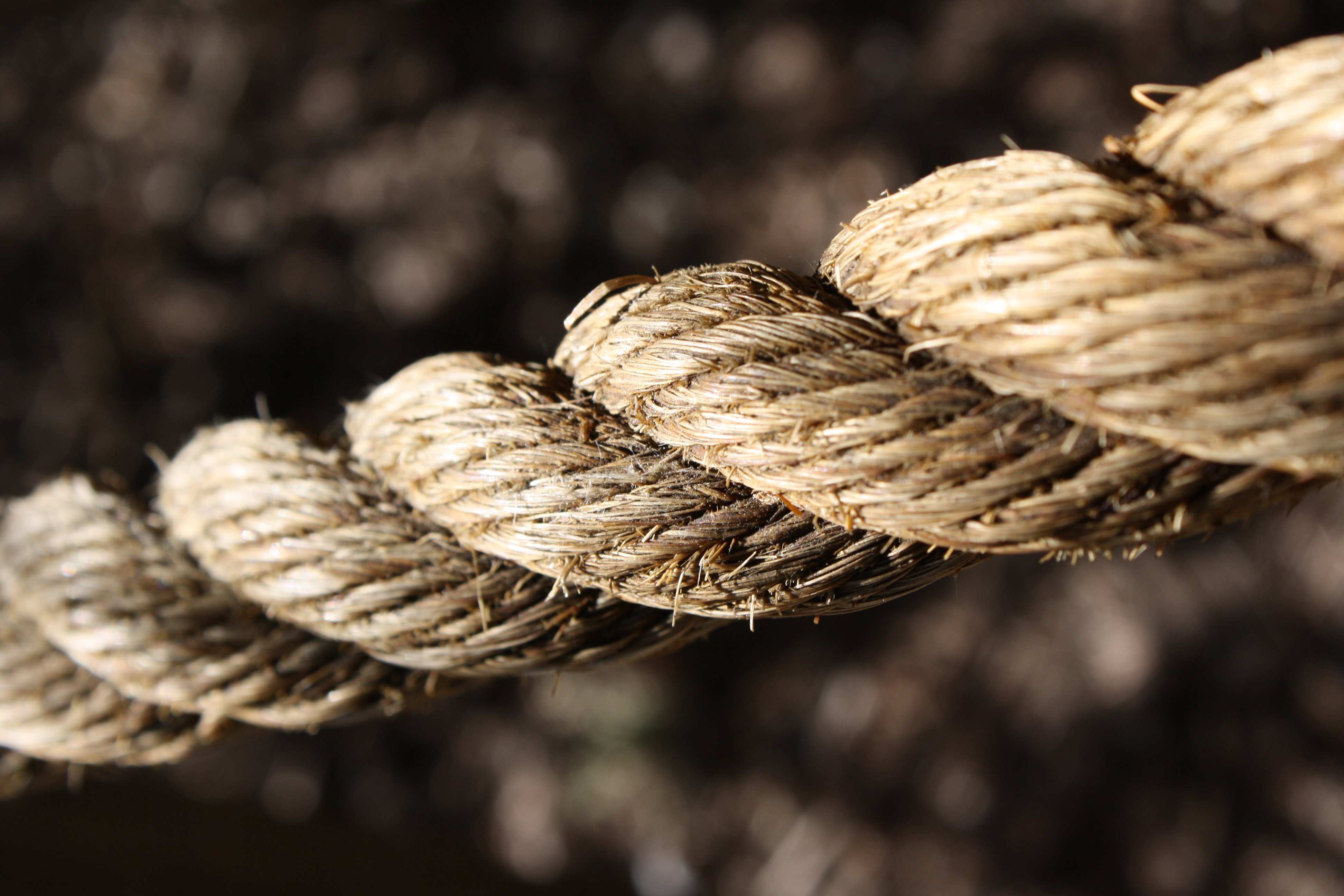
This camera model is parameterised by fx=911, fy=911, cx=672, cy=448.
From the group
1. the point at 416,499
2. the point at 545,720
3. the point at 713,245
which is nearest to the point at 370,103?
the point at 713,245

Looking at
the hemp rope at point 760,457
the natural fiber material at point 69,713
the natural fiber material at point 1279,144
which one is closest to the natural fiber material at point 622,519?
the hemp rope at point 760,457

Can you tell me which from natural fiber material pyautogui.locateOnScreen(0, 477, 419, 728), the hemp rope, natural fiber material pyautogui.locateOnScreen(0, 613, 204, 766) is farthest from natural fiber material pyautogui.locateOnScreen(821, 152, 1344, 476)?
natural fiber material pyautogui.locateOnScreen(0, 613, 204, 766)

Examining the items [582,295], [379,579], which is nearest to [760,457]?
[379,579]

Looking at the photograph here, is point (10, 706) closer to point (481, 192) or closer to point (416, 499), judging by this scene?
point (416, 499)

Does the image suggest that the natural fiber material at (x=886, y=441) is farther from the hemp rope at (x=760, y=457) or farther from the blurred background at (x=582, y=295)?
the blurred background at (x=582, y=295)

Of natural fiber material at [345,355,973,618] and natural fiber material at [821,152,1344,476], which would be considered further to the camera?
natural fiber material at [345,355,973,618]

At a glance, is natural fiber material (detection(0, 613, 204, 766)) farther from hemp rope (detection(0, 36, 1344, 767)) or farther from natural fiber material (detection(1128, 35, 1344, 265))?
natural fiber material (detection(1128, 35, 1344, 265))

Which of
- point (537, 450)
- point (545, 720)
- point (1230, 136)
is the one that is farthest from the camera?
point (545, 720)
